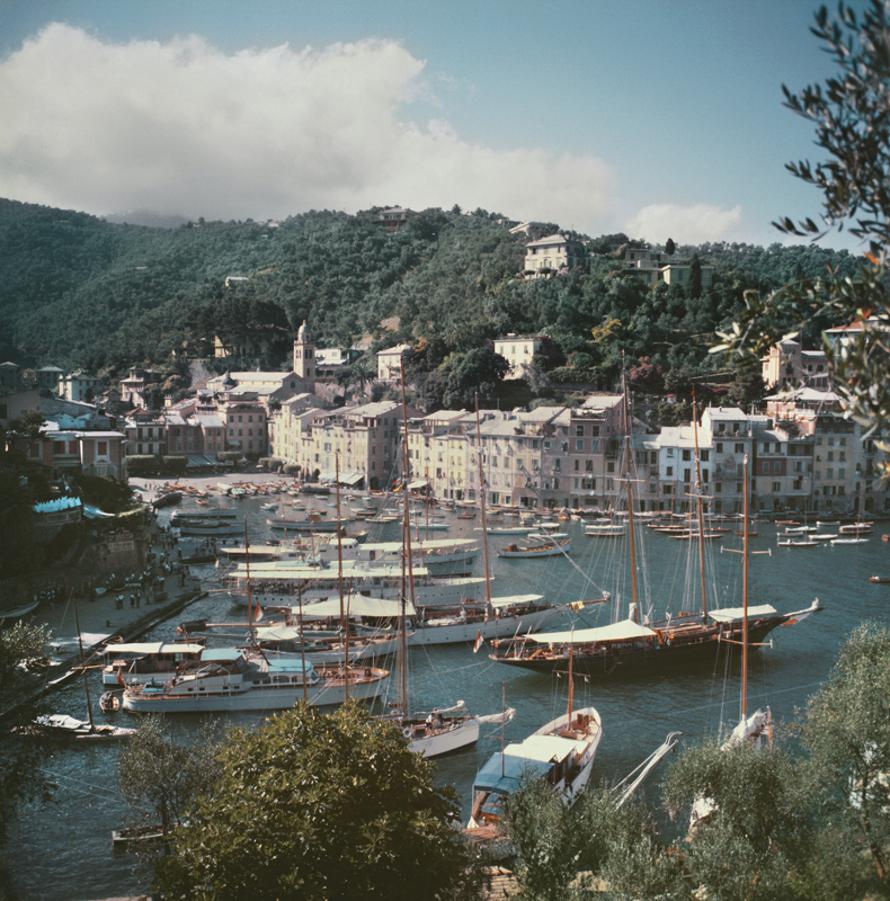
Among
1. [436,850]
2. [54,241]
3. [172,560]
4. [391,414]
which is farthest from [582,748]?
[54,241]

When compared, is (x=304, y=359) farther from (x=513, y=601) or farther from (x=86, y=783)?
(x=86, y=783)

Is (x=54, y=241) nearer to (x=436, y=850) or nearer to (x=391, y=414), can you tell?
(x=391, y=414)

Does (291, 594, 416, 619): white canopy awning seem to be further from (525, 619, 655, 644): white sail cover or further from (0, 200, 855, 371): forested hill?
(0, 200, 855, 371): forested hill

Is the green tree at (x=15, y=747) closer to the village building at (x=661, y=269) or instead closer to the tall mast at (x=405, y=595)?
the tall mast at (x=405, y=595)

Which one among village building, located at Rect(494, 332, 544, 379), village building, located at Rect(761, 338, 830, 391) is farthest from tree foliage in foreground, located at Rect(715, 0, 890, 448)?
village building, located at Rect(494, 332, 544, 379)

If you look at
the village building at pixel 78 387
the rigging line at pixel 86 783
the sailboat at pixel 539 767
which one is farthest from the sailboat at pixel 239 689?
the village building at pixel 78 387

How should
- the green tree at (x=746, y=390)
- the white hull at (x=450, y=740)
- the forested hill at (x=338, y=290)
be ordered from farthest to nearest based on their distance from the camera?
the forested hill at (x=338, y=290), the green tree at (x=746, y=390), the white hull at (x=450, y=740)
